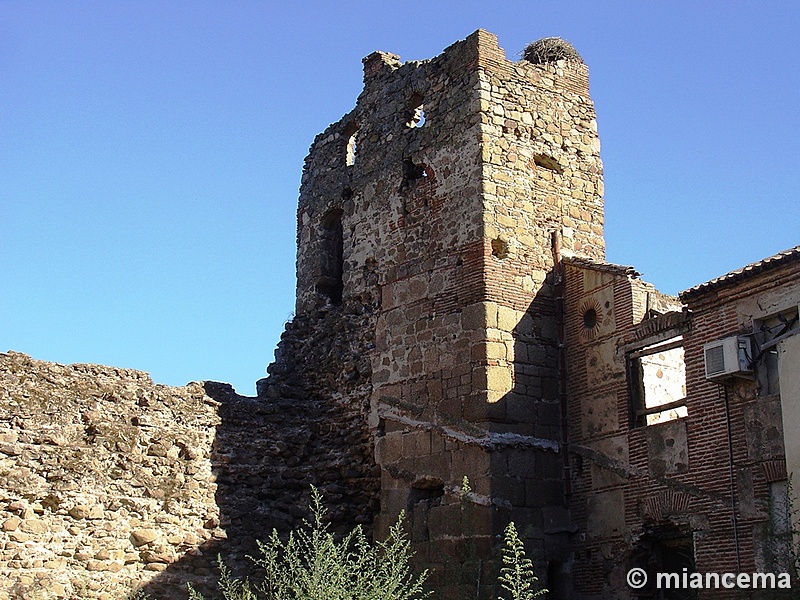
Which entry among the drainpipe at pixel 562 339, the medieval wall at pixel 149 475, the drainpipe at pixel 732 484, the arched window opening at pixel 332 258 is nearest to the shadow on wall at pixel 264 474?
the medieval wall at pixel 149 475

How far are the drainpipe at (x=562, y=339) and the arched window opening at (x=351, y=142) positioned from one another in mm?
3652

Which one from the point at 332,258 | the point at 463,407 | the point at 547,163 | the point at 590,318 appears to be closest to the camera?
the point at 463,407

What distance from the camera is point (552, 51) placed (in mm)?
15344

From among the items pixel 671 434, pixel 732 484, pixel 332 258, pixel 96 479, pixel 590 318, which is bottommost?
pixel 732 484

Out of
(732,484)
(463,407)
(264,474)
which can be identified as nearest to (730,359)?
(732,484)

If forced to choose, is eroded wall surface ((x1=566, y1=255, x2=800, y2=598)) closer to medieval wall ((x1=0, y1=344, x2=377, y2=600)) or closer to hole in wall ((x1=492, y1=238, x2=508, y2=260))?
hole in wall ((x1=492, y1=238, x2=508, y2=260))

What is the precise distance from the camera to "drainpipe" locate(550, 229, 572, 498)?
13.2m

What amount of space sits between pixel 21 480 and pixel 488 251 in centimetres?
598

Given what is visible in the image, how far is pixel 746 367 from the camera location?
36.4 feet

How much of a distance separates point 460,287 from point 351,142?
395cm

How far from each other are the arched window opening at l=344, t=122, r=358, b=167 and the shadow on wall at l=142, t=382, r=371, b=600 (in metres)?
3.67

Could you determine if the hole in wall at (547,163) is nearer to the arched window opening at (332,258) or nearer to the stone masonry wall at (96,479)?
the arched window opening at (332,258)

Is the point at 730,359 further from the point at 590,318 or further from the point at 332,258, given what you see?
the point at 332,258

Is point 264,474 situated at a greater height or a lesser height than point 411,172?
lesser
